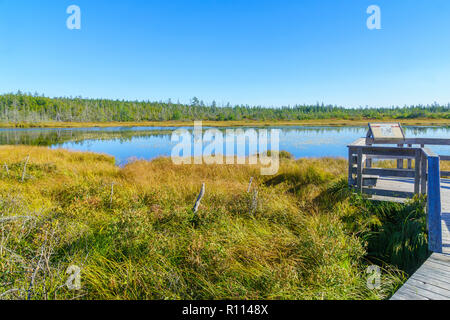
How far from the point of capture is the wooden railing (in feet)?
12.0

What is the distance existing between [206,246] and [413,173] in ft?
16.4

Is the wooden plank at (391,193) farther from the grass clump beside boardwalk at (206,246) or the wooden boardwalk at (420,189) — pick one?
the grass clump beside boardwalk at (206,246)

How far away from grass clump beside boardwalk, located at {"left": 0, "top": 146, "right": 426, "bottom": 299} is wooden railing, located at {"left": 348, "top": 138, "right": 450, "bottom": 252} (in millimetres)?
398

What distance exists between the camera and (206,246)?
3.93 m

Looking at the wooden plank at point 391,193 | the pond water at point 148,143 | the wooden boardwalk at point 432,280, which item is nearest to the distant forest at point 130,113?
the pond water at point 148,143

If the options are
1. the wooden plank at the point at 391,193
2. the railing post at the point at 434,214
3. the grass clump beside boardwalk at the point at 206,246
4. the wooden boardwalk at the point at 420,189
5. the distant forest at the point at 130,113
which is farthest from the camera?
the distant forest at the point at 130,113

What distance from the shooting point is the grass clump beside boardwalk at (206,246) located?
10.6 ft

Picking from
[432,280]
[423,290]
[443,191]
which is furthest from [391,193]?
[423,290]

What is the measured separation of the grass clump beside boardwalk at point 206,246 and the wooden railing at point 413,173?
40 centimetres

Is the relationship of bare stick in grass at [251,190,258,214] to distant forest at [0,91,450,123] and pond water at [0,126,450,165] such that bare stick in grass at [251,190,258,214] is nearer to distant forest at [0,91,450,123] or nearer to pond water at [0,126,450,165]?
Result: pond water at [0,126,450,165]

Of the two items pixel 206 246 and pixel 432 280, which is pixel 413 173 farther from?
pixel 206 246

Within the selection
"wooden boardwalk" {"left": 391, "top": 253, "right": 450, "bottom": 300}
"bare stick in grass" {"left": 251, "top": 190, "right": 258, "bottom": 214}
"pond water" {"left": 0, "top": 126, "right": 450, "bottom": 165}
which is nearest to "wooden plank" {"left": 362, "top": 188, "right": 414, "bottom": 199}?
"wooden boardwalk" {"left": 391, "top": 253, "right": 450, "bottom": 300}

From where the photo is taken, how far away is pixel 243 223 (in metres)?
5.42
